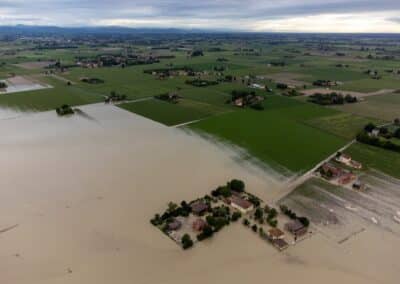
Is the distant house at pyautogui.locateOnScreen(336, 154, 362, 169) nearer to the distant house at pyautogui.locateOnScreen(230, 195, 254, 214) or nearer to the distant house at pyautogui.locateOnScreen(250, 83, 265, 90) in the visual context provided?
the distant house at pyautogui.locateOnScreen(230, 195, 254, 214)

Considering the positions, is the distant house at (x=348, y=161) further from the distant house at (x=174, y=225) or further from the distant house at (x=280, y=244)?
the distant house at (x=174, y=225)

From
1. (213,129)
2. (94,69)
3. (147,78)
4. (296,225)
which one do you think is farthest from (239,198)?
(94,69)

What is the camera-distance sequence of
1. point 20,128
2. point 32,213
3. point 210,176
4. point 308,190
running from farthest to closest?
point 20,128 < point 210,176 < point 308,190 < point 32,213

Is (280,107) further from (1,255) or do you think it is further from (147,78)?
(1,255)

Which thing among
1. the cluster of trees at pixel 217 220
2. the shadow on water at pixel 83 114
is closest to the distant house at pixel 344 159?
the cluster of trees at pixel 217 220

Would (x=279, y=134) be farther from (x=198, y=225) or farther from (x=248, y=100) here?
(x=198, y=225)

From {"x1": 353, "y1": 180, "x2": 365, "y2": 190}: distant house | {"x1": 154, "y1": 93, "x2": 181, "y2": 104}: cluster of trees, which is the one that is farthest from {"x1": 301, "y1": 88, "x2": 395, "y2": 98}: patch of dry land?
{"x1": 353, "y1": 180, "x2": 365, "y2": 190}: distant house

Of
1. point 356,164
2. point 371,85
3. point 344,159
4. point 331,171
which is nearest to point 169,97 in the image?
point 344,159
